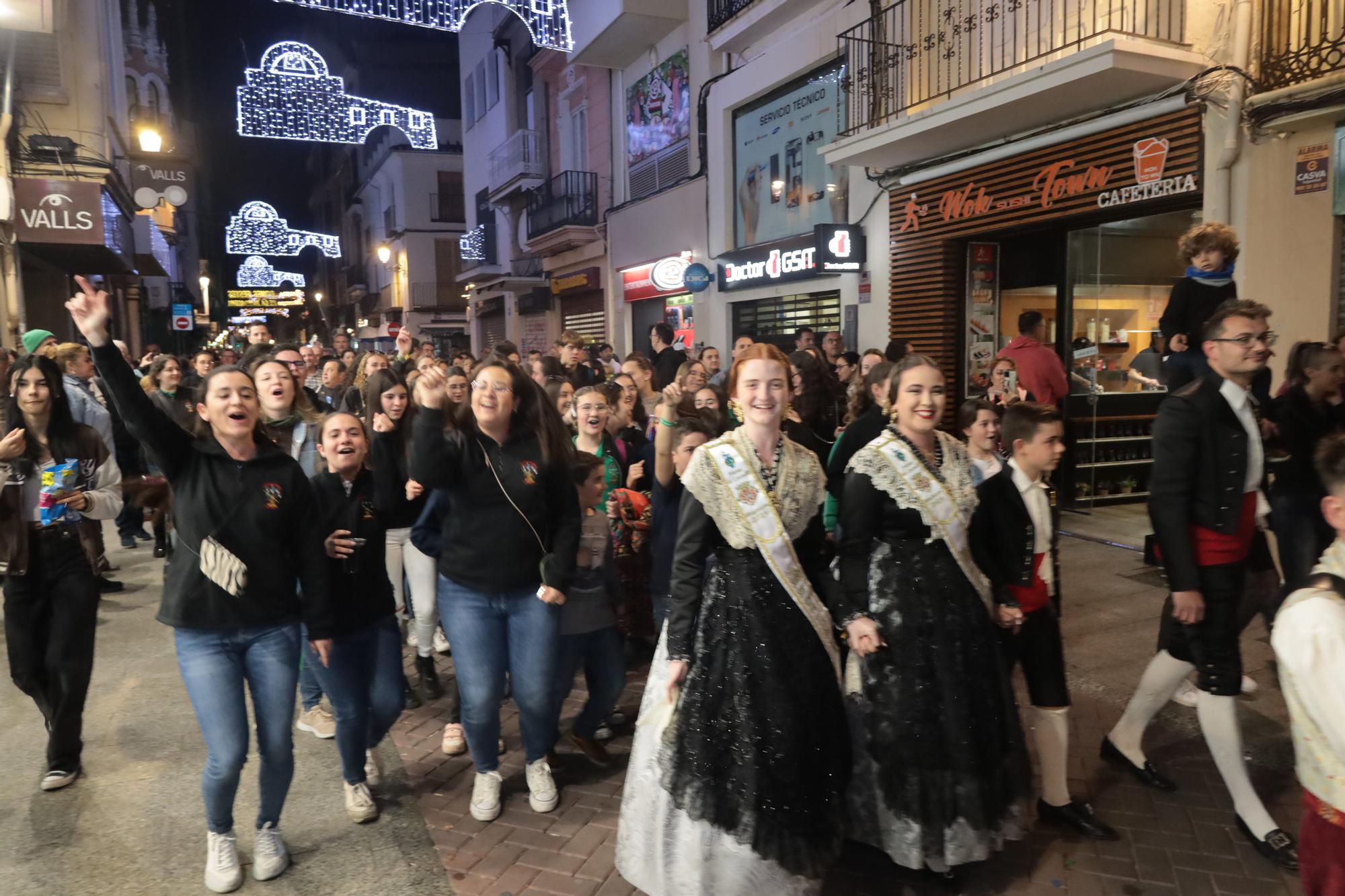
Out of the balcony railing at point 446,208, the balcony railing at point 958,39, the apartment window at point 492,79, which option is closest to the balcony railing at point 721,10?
the balcony railing at point 958,39

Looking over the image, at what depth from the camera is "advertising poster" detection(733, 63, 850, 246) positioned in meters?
12.4

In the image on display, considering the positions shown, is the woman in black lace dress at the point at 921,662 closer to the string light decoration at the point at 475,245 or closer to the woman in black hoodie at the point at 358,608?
the woman in black hoodie at the point at 358,608

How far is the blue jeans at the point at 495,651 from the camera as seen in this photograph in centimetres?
369

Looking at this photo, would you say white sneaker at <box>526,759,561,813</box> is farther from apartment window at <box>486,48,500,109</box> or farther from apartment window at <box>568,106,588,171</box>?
apartment window at <box>486,48,500,109</box>

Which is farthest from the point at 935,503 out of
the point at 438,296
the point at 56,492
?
the point at 438,296

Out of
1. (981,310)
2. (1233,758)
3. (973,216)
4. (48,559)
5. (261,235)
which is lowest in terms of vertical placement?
(1233,758)

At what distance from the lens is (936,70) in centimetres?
1041

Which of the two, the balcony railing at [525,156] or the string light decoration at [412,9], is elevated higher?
the balcony railing at [525,156]

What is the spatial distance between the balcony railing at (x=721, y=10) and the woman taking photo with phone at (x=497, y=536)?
1188 centimetres

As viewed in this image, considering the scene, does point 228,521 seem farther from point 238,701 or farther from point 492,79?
point 492,79

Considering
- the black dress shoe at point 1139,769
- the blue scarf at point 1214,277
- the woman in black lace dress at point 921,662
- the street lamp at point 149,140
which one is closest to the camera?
the woman in black lace dress at point 921,662

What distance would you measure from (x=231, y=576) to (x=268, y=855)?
117 centimetres

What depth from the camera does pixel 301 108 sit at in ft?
53.3

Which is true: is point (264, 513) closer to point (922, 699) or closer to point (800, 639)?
point (800, 639)
